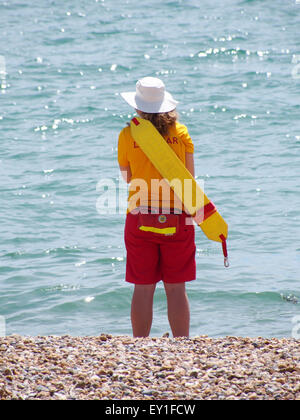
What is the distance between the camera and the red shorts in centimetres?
486

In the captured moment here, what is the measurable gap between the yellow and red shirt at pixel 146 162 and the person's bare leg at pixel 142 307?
60 cm

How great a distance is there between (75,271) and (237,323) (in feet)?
6.94

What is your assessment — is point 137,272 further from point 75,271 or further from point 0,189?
point 0,189

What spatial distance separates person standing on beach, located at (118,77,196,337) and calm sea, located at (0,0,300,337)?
1495 millimetres

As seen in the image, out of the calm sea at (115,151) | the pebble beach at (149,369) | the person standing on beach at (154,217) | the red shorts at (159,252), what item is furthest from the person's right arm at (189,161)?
the calm sea at (115,151)

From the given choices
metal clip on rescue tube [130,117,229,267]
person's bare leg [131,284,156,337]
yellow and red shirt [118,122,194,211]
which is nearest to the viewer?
metal clip on rescue tube [130,117,229,267]

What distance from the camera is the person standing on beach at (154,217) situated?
4781 mm

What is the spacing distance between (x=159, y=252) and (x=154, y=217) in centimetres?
32

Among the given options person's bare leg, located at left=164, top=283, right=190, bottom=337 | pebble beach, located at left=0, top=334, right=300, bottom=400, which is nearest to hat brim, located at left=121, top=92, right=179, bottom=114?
person's bare leg, located at left=164, top=283, right=190, bottom=337

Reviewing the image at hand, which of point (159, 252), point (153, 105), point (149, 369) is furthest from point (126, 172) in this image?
point (149, 369)

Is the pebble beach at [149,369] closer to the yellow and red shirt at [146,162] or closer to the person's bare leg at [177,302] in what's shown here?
the person's bare leg at [177,302]

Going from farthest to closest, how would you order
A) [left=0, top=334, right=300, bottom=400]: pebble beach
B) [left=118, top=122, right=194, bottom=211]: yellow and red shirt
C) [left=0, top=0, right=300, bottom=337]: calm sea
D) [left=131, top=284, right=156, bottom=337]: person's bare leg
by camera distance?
[left=0, top=0, right=300, bottom=337]: calm sea → [left=131, top=284, right=156, bottom=337]: person's bare leg → [left=118, top=122, right=194, bottom=211]: yellow and red shirt → [left=0, top=334, right=300, bottom=400]: pebble beach

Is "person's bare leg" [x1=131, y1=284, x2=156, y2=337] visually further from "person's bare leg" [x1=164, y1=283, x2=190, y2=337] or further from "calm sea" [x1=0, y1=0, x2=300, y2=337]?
"calm sea" [x1=0, y1=0, x2=300, y2=337]

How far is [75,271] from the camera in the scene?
7840 millimetres
